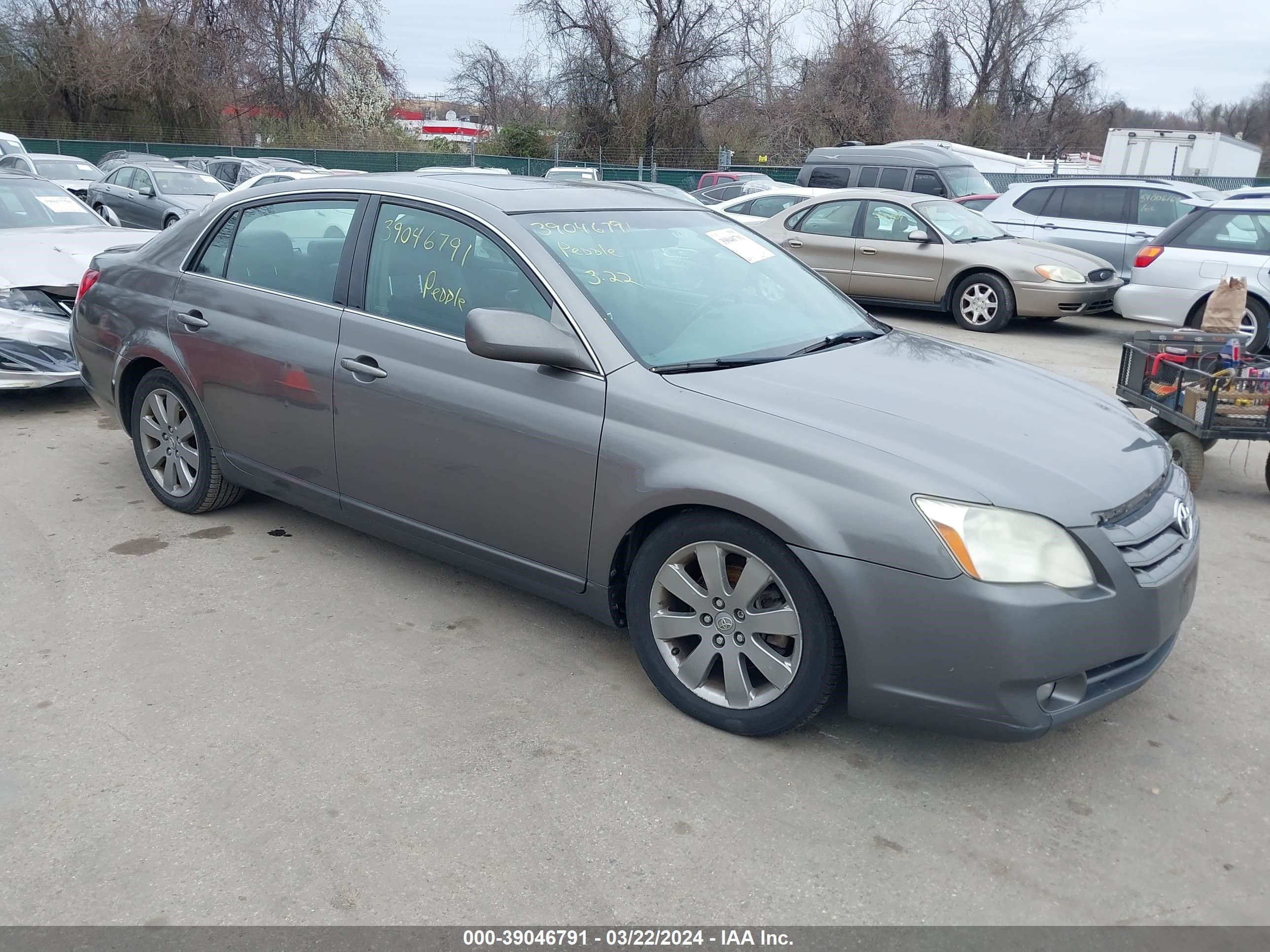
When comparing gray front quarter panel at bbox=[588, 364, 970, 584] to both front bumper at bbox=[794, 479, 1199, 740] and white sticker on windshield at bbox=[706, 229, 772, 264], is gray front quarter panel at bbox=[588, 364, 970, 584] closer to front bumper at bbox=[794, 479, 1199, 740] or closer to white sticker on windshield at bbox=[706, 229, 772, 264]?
front bumper at bbox=[794, 479, 1199, 740]

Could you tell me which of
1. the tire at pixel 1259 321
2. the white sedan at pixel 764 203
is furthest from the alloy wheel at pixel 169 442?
the white sedan at pixel 764 203

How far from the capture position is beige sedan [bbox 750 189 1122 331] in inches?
448

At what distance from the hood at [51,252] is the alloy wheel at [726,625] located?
5330 millimetres

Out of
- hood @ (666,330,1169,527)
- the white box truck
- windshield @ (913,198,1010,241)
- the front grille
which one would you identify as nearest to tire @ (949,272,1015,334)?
windshield @ (913,198,1010,241)

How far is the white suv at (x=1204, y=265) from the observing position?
32.1 feet

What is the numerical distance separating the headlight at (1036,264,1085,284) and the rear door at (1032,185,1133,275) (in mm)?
1789

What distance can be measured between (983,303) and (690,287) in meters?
8.41

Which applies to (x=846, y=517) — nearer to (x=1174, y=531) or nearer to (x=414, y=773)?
(x=1174, y=531)

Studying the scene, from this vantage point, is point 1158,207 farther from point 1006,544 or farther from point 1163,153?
point 1163,153

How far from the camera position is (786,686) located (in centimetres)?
319

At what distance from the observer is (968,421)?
336 centimetres

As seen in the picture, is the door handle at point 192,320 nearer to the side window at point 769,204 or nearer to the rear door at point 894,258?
the rear door at point 894,258

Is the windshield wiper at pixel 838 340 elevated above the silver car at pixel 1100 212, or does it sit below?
below

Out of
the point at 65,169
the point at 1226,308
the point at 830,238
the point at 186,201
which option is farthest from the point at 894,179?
the point at 65,169
